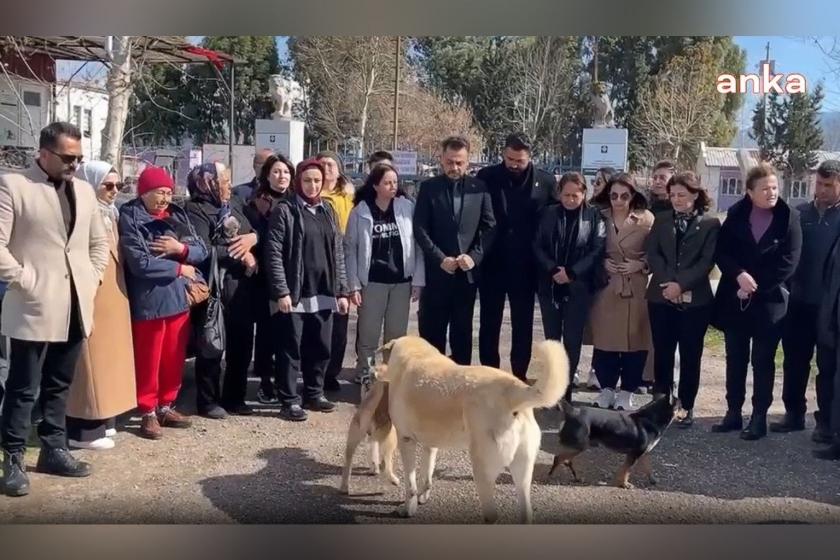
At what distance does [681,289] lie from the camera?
403 centimetres

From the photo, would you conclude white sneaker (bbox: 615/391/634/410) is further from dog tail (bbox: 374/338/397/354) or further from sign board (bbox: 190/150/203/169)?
sign board (bbox: 190/150/203/169)

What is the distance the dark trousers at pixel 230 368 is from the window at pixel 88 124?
3.60 ft

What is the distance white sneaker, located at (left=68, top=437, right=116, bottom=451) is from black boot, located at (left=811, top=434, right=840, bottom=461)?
336cm

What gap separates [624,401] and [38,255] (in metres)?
2.77

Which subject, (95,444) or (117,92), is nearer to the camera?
(117,92)

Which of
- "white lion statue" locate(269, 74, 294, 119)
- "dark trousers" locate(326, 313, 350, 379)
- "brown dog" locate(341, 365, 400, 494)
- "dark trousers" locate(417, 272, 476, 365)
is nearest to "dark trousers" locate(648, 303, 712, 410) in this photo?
"dark trousers" locate(417, 272, 476, 365)

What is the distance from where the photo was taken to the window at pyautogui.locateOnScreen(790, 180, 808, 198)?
3938mm

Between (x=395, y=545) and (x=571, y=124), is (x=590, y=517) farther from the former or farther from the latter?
(x=571, y=124)

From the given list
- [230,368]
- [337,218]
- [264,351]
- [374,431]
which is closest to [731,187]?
[337,218]

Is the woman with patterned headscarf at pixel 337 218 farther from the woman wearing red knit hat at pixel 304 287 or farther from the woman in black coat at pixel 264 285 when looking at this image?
the woman in black coat at pixel 264 285

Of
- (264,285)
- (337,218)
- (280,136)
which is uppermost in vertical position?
(280,136)

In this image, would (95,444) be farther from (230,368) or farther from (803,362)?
(803,362)

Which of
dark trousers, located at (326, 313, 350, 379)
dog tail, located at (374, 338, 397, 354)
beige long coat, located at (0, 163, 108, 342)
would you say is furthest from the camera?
dark trousers, located at (326, 313, 350, 379)

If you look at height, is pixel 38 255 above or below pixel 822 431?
above
